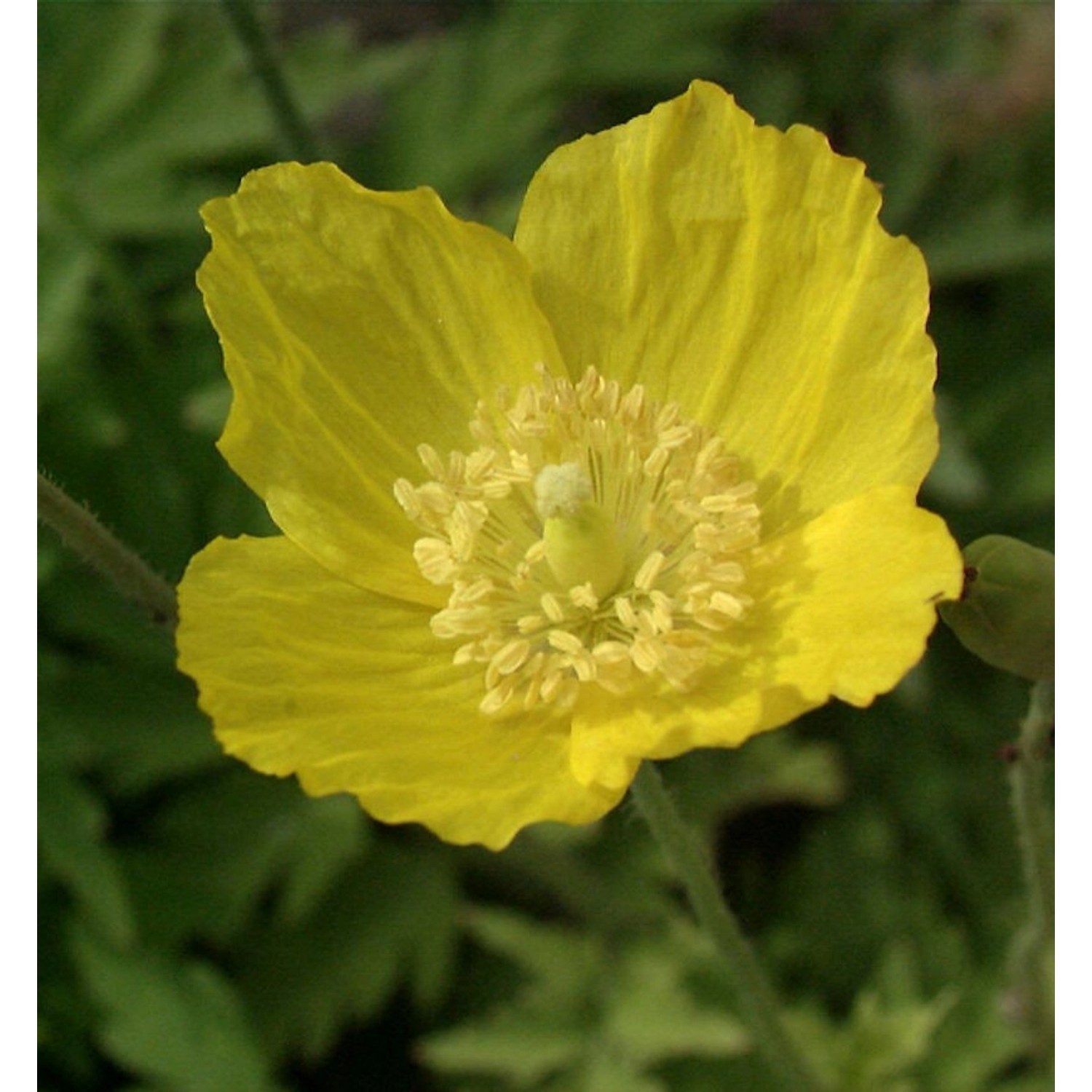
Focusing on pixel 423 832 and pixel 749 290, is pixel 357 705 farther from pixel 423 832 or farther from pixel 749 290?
pixel 423 832

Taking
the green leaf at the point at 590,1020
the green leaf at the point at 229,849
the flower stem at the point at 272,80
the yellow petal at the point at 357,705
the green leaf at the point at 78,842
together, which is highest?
the flower stem at the point at 272,80

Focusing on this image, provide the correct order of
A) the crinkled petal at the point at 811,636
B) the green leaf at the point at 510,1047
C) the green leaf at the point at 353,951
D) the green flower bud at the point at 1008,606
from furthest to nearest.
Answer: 1. the green leaf at the point at 353,951
2. the green leaf at the point at 510,1047
3. the green flower bud at the point at 1008,606
4. the crinkled petal at the point at 811,636

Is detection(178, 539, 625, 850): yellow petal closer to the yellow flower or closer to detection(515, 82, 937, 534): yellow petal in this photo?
the yellow flower

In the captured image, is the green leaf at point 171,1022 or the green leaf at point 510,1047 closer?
the green leaf at point 171,1022

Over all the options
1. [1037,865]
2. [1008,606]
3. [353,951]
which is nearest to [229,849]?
[353,951]

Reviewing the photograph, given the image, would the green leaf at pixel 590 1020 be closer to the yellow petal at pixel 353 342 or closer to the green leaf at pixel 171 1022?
the green leaf at pixel 171 1022

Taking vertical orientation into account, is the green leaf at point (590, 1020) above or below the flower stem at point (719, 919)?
below

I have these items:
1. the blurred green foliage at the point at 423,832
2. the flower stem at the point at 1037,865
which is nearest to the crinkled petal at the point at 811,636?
the flower stem at the point at 1037,865

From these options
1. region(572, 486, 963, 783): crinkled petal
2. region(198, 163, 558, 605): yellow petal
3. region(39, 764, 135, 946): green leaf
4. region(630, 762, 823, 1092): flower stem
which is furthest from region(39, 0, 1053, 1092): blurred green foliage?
region(572, 486, 963, 783): crinkled petal

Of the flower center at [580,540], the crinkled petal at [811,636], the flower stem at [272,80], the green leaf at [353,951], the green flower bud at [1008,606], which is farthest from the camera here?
the green leaf at [353,951]
